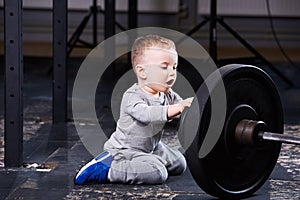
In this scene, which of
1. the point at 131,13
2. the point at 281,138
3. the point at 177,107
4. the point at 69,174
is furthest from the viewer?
the point at 131,13

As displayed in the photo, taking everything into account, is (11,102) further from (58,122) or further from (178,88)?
(178,88)

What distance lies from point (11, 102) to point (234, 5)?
4.65m

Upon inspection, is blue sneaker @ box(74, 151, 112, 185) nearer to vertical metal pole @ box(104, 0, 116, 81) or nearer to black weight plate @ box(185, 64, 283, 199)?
black weight plate @ box(185, 64, 283, 199)

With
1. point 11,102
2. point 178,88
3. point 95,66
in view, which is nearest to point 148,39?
point 11,102

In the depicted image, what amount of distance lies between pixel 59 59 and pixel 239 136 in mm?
1528

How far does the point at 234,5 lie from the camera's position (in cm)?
707

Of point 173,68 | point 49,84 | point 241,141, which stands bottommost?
point 49,84

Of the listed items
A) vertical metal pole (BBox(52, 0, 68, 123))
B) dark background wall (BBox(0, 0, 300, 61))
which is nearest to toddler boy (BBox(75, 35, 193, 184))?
vertical metal pole (BBox(52, 0, 68, 123))

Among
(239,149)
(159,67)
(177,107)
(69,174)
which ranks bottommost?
(69,174)

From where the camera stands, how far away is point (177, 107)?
2.35 metres

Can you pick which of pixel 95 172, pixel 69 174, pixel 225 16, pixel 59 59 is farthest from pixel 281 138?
pixel 225 16

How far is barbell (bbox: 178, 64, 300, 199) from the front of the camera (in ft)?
7.14

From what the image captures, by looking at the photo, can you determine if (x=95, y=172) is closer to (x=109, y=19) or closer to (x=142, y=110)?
(x=142, y=110)

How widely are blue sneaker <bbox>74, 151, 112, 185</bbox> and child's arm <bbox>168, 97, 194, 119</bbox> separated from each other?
0.31 metres
